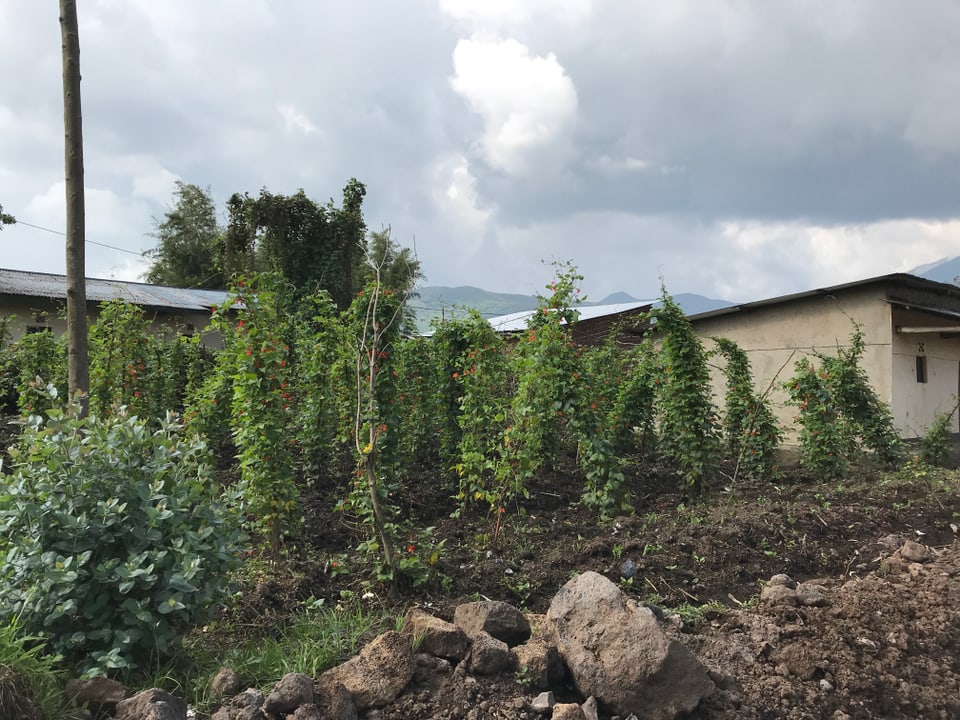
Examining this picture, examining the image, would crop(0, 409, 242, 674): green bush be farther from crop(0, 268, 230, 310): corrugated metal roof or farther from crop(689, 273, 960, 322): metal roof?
crop(0, 268, 230, 310): corrugated metal roof

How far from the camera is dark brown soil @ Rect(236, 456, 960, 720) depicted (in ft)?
9.90

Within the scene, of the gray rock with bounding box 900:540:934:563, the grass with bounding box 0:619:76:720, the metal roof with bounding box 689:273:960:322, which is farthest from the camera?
the metal roof with bounding box 689:273:960:322

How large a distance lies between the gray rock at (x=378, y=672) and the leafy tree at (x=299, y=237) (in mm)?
21176

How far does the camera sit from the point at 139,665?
284 centimetres

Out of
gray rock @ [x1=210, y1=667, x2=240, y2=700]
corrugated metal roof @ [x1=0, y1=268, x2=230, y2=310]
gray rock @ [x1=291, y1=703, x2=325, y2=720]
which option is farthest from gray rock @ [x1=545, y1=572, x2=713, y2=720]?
corrugated metal roof @ [x1=0, y1=268, x2=230, y2=310]

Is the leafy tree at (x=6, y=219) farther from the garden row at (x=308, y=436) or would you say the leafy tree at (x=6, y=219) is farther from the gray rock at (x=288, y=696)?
the gray rock at (x=288, y=696)

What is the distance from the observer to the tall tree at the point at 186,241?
3409 centimetres

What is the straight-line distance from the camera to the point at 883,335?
11.6 m

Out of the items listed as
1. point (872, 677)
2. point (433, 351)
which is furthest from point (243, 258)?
point (872, 677)

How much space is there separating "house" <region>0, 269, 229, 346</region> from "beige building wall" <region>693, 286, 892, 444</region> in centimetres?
1269

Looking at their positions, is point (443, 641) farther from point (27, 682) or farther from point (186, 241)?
point (186, 241)

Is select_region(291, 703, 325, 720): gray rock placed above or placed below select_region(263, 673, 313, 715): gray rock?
below

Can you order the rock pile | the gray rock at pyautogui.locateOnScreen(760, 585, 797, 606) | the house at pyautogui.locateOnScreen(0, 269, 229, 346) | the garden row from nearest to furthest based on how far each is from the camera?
the rock pile, the garden row, the gray rock at pyautogui.locateOnScreen(760, 585, 797, 606), the house at pyautogui.locateOnScreen(0, 269, 229, 346)

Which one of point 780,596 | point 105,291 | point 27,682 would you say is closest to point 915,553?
point 780,596
